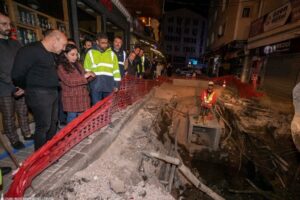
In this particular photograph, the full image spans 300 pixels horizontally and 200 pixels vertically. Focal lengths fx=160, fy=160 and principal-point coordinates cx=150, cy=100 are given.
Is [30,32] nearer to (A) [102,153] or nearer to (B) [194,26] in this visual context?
(A) [102,153]

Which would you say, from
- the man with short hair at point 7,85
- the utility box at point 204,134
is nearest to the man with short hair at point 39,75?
the man with short hair at point 7,85

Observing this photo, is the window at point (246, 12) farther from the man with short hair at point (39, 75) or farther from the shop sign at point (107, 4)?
the man with short hair at point (39, 75)

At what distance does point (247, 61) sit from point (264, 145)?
42.7 feet

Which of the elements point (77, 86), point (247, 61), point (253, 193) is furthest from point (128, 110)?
point (247, 61)

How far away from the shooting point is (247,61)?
55.2 ft

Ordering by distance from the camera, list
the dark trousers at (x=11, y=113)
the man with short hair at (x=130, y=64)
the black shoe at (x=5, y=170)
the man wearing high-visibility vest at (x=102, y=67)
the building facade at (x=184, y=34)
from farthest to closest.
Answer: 1. the building facade at (x=184, y=34)
2. the man with short hair at (x=130, y=64)
3. the man wearing high-visibility vest at (x=102, y=67)
4. the dark trousers at (x=11, y=113)
5. the black shoe at (x=5, y=170)

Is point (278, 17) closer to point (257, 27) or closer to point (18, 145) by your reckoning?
point (257, 27)

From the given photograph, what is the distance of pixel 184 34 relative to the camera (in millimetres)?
56281

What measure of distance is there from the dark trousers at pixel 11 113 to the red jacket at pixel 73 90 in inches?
31.4

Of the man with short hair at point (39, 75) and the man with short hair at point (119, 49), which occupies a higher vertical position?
the man with short hair at point (119, 49)

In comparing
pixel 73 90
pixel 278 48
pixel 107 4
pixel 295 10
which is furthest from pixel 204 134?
pixel 295 10

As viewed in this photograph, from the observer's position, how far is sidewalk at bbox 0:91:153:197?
2.12 meters

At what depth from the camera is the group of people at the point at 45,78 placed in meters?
2.32

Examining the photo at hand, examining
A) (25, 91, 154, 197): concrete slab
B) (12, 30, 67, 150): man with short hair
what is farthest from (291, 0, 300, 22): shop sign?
(12, 30, 67, 150): man with short hair
